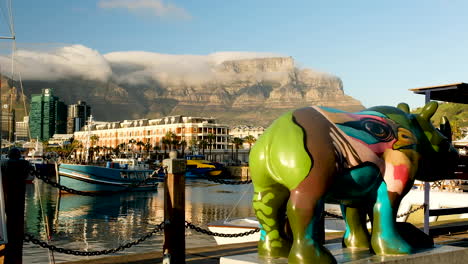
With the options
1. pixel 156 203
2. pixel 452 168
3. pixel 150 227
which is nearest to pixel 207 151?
pixel 156 203

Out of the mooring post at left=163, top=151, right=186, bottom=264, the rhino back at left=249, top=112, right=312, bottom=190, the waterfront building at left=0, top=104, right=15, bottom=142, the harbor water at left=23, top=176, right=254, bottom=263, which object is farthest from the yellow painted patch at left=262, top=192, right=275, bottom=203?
the harbor water at left=23, top=176, right=254, bottom=263

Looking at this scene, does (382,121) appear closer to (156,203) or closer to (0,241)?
(0,241)

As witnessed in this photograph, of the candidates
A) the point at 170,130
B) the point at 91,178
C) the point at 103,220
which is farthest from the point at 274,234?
the point at 170,130

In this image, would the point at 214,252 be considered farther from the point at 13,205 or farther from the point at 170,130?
the point at 170,130

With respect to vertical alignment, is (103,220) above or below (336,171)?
below

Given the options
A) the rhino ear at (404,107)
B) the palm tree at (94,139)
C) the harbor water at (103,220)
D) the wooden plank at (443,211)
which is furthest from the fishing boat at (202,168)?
the rhino ear at (404,107)

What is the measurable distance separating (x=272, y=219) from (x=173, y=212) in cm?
146

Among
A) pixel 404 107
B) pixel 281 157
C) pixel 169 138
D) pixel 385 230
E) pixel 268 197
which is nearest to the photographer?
pixel 281 157

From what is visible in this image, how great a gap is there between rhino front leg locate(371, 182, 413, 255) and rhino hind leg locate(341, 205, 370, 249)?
0.47 m

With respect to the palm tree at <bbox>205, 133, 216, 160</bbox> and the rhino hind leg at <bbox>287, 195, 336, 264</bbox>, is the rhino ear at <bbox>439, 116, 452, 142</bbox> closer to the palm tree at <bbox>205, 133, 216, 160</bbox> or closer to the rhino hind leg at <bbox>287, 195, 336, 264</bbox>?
the rhino hind leg at <bbox>287, 195, 336, 264</bbox>

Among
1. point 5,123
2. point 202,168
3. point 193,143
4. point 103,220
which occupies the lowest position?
point 202,168

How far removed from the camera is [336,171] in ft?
16.5

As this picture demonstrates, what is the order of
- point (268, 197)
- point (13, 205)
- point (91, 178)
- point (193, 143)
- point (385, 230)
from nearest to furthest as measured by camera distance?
point (13, 205) < point (268, 197) < point (385, 230) < point (91, 178) < point (193, 143)

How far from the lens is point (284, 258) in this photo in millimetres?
5488
